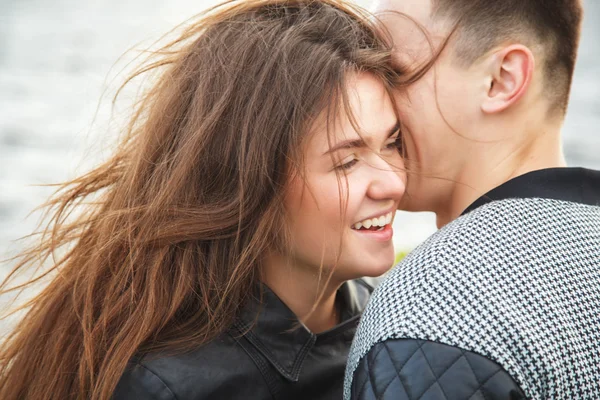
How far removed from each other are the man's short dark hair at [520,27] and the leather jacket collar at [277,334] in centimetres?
90

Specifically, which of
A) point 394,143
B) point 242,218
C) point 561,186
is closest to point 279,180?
point 242,218

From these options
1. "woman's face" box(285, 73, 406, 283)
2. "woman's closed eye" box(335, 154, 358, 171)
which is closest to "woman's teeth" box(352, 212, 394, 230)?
"woman's face" box(285, 73, 406, 283)

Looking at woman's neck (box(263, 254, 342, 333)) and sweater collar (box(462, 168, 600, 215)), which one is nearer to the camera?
sweater collar (box(462, 168, 600, 215))

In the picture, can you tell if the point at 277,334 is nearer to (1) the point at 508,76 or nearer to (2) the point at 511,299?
(2) the point at 511,299

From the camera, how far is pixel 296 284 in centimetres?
234

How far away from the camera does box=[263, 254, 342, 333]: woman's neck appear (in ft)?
7.60

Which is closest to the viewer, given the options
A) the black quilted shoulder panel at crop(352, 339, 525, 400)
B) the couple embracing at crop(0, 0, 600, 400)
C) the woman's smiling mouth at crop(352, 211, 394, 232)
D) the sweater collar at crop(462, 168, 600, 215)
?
the black quilted shoulder panel at crop(352, 339, 525, 400)

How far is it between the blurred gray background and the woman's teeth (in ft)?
10.5

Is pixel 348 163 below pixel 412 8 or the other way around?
below

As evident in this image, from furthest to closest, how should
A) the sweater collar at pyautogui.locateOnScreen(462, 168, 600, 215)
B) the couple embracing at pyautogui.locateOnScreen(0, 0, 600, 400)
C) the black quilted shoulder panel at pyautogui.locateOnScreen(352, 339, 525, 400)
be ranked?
the couple embracing at pyautogui.locateOnScreen(0, 0, 600, 400), the sweater collar at pyautogui.locateOnScreen(462, 168, 600, 215), the black quilted shoulder panel at pyautogui.locateOnScreen(352, 339, 525, 400)

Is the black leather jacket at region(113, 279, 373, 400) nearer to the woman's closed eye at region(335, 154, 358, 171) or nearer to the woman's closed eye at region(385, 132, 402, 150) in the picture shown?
the woman's closed eye at region(335, 154, 358, 171)

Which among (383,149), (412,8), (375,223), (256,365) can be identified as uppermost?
(412,8)

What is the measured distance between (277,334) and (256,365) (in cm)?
13

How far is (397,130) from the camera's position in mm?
2330
